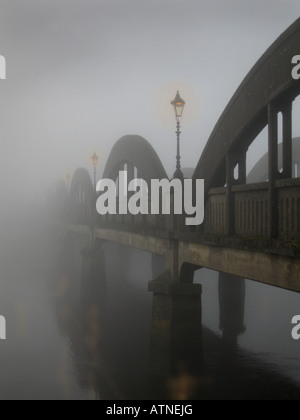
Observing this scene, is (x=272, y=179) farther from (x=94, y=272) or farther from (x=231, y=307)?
(x=94, y=272)

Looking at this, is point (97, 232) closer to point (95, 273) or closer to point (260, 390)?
point (95, 273)

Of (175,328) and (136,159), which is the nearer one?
(175,328)

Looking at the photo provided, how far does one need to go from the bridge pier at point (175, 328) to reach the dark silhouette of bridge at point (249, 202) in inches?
10.1

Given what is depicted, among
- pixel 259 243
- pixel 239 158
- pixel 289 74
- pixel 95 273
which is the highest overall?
pixel 289 74

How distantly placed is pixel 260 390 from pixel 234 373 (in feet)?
7.29

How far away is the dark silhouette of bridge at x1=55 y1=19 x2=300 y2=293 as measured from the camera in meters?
11.9

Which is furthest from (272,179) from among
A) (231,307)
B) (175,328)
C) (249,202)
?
(231,307)

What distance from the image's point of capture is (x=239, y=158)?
621 inches

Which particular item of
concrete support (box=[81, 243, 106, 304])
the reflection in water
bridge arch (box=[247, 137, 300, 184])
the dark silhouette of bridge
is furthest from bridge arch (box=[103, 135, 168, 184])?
bridge arch (box=[247, 137, 300, 184])

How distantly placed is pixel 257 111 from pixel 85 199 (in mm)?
40049

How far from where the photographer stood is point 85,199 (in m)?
52.8

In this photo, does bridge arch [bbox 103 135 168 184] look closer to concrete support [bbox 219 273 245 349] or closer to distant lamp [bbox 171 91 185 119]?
distant lamp [bbox 171 91 185 119]

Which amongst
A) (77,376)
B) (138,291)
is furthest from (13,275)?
(77,376)

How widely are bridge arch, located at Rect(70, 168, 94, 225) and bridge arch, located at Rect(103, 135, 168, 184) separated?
20.2ft
